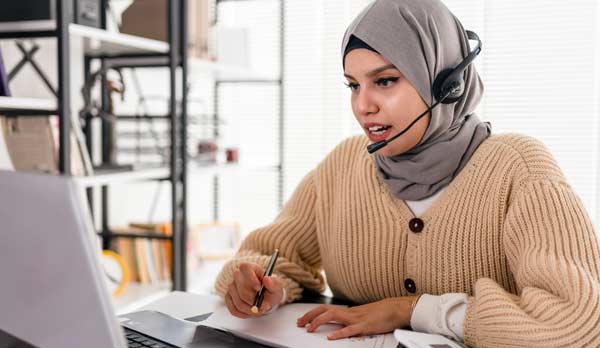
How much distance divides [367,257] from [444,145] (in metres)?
0.25

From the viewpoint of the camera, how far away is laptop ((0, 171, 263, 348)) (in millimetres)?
483

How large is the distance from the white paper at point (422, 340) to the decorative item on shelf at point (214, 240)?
7.57 feet

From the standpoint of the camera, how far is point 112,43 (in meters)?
2.19

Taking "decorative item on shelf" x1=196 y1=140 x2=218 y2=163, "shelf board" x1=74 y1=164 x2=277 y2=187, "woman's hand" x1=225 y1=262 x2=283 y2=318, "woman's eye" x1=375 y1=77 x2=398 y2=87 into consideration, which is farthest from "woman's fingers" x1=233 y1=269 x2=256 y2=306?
"decorative item on shelf" x1=196 y1=140 x2=218 y2=163

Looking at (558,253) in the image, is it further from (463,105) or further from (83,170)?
(83,170)

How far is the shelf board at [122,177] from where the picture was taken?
1980 mm

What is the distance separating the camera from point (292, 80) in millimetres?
3760

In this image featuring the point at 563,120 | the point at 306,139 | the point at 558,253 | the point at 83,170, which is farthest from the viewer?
the point at 306,139

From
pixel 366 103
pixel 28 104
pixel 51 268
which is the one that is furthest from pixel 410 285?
pixel 28 104

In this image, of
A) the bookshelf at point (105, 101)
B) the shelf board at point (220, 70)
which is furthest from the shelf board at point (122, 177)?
the shelf board at point (220, 70)

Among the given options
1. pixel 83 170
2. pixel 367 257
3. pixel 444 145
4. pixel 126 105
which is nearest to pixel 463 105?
pixel 444 145

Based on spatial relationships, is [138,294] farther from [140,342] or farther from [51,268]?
[51,268]

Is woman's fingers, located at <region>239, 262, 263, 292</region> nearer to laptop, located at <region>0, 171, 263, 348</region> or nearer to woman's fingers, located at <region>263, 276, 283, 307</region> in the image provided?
woman's fingers, located at <region>263, 276, 283, 307</region>

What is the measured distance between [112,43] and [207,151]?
2.75 ft
